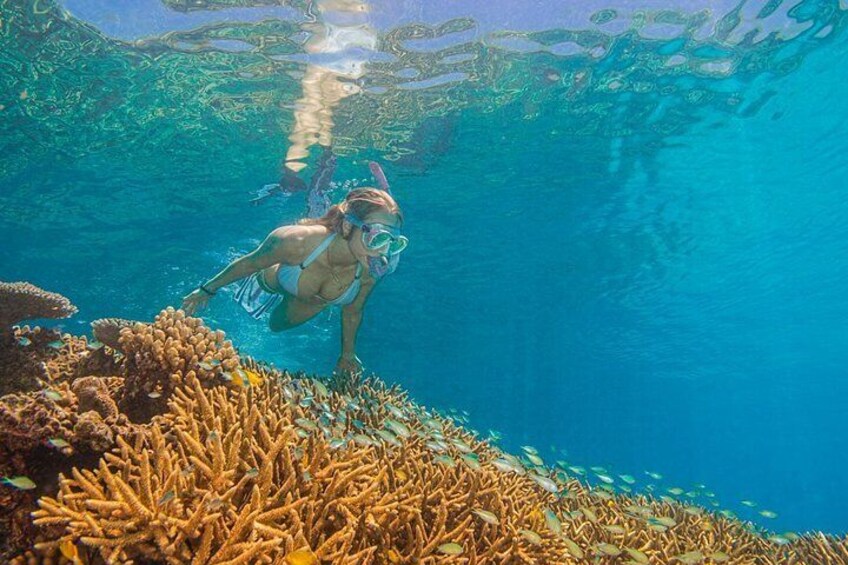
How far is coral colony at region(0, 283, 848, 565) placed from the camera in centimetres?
232

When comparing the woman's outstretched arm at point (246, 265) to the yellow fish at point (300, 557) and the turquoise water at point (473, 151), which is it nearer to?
the yellow fish at point (300, 557)

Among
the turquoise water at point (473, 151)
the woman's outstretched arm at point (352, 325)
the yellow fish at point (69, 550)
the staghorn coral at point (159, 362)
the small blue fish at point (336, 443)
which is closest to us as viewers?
the yellow fish at point (69, 550)

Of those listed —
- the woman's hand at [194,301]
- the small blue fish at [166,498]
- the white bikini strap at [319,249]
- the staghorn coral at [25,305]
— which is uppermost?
the white bikini strap at [319,249]

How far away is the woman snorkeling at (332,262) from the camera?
21.0 feet

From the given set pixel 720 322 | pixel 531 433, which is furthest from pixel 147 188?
pixel 531 433

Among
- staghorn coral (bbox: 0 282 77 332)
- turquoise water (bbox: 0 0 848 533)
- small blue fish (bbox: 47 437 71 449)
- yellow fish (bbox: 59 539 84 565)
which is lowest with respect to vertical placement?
yellow fish (bbox: 59 539 84 565)

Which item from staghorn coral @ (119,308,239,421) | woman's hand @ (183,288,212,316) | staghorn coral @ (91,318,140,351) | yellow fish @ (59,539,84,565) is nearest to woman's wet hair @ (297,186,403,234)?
woman's hand @ (183,288,212,316)

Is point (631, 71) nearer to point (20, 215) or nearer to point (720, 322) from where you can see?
point (20, 215)

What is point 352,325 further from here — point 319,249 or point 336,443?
point 336,443

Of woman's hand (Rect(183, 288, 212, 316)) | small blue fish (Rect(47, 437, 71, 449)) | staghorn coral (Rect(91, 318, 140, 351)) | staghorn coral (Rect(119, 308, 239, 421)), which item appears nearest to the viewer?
small blue fish (Rect(47, 437, 71, 449))

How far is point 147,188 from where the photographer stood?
1942cm

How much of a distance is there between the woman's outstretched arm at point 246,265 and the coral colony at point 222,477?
1.31 meters

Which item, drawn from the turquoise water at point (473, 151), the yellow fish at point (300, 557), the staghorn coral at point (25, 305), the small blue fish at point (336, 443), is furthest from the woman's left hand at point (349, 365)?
the turquoise water at point (473, 151)

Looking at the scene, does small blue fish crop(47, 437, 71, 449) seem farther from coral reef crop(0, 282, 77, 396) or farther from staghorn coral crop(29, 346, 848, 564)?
coral reef crop(0, 282, 77, 396)
